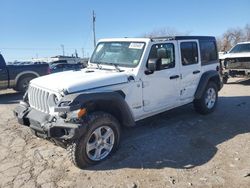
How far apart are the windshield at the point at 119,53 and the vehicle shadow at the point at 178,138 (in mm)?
1508

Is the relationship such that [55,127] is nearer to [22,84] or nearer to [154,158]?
[154,158]

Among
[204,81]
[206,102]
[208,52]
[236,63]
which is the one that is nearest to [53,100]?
[204,81]

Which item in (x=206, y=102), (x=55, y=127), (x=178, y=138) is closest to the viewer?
(x=55, y=127)

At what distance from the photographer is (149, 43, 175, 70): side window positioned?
5698 millimetres

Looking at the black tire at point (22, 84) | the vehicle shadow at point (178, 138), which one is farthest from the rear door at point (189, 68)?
the black tire at point (22, 84)

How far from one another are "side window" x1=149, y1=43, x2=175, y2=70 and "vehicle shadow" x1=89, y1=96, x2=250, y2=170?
138cm

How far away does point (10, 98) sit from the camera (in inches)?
467

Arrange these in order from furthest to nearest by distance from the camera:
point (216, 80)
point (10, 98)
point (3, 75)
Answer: point (10, 98) → point (3, 75) → point (216, 80)

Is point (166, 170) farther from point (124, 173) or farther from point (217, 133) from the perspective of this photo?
point (217, 133)

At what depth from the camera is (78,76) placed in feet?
16.9

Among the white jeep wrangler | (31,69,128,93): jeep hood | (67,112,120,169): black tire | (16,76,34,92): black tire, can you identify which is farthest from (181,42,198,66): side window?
(16,76,34,92): black tire

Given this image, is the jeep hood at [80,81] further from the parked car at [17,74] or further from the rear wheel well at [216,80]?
the parked car at [17,74]

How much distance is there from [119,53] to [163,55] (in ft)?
2.88

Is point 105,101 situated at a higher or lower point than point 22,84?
higher
